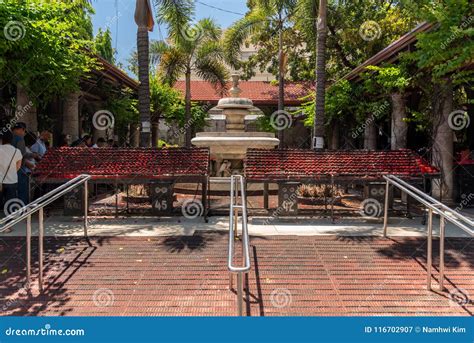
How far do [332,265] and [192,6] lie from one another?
37.2 ft

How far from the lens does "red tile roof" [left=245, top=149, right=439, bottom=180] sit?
335 inches

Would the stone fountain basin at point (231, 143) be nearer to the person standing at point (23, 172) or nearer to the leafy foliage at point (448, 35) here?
the person standing at point (23, 172)

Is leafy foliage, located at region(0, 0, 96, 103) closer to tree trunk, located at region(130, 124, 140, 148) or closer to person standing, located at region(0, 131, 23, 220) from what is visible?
person standing, located at region(0, 131, 23, 220)

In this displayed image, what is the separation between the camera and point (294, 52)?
26.6m

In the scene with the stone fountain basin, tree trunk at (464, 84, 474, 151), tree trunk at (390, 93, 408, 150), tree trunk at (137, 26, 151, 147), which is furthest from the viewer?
tree trunk at (464, 84, 474, 151)

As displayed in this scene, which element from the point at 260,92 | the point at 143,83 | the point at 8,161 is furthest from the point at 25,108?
the point at 260,92

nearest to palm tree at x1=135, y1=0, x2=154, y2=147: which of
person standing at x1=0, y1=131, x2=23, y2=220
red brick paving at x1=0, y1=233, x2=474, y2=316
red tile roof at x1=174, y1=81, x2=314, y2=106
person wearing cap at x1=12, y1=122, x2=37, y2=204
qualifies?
person wearing cap at x1=12, y1=122, x2=37, y2=204

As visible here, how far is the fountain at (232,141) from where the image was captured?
40.6 ft

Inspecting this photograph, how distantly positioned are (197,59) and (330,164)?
48.8 ft

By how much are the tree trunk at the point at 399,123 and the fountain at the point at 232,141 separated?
11.9ft

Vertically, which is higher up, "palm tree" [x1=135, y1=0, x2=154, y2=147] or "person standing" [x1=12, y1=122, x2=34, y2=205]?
"palm tree" [x1=135, y1=0, x2=154, y2=147]

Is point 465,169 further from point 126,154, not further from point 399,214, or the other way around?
point 126,154

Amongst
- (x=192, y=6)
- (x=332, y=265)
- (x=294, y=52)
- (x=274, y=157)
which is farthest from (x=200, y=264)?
(x=294, y=52)

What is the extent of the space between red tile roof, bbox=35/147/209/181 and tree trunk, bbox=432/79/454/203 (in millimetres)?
6255
